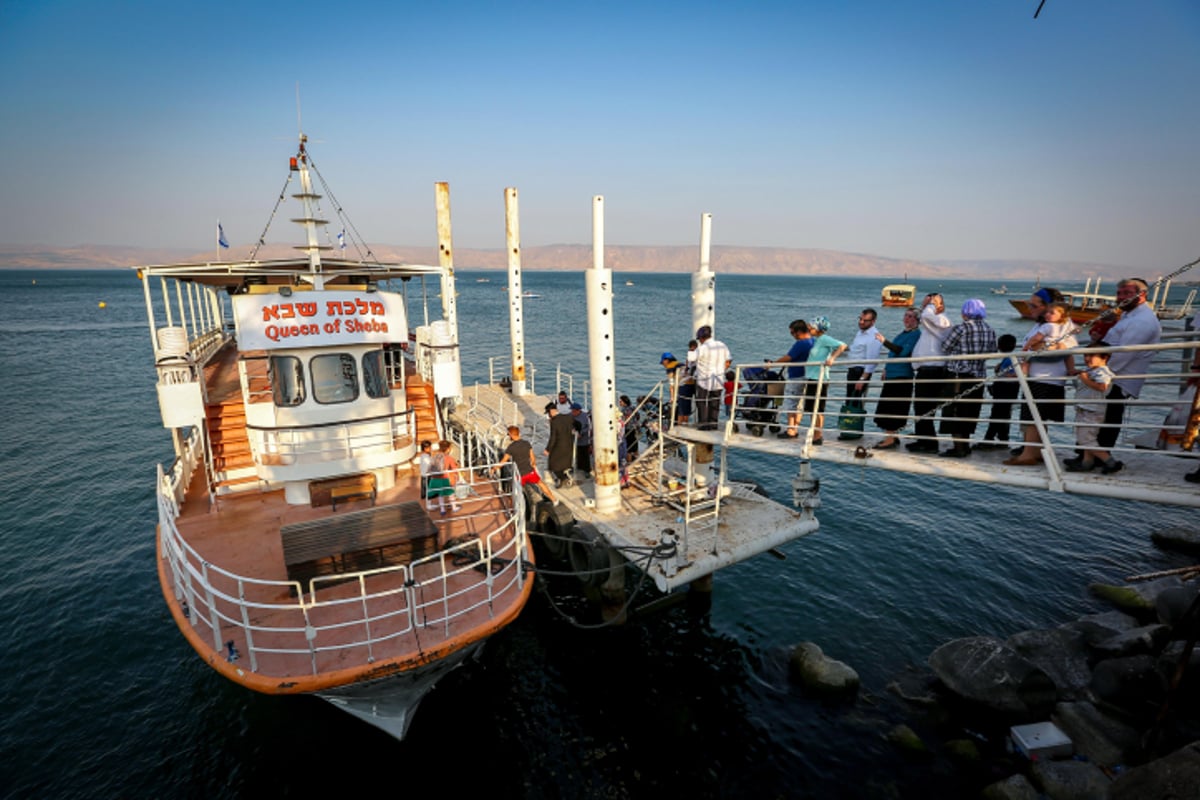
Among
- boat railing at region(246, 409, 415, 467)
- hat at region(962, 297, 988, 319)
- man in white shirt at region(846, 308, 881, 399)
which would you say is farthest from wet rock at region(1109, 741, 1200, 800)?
boat railing at region(246, 409, 415, 467)

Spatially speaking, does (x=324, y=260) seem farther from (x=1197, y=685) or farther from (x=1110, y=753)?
(x=1197, y=685)

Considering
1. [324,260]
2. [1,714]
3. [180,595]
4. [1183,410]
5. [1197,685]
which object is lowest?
[1,714]

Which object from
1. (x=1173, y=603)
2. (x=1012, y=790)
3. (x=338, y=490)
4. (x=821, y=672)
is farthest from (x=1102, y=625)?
(x=338, y=490)

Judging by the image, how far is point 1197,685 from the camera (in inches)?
394

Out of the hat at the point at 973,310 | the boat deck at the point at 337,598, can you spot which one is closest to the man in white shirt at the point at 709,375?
the hat at the point at 973,310

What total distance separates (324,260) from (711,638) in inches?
473

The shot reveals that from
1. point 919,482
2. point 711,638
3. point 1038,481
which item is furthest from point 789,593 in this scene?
point 919,482

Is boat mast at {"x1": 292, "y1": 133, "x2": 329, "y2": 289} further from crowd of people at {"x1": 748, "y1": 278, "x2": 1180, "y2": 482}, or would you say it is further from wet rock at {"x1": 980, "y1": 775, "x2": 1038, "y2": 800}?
wet rock at {"x1": 980, "y1": 775, "x2": 1038, "y2": 800}

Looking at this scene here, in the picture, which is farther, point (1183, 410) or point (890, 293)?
point (890, 293)

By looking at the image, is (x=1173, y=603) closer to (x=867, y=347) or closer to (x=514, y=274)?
(x=867, y=347)

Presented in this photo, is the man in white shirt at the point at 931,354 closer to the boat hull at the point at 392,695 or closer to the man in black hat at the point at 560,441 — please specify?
the man in black hat at the point at 560,441

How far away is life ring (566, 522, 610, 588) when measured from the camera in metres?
11.1

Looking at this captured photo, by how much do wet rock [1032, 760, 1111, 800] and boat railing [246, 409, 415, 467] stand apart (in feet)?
40.9

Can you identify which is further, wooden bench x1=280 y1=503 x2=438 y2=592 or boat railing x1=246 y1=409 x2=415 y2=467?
boat railing x1=246 y1=409 x2=415 y2=467
